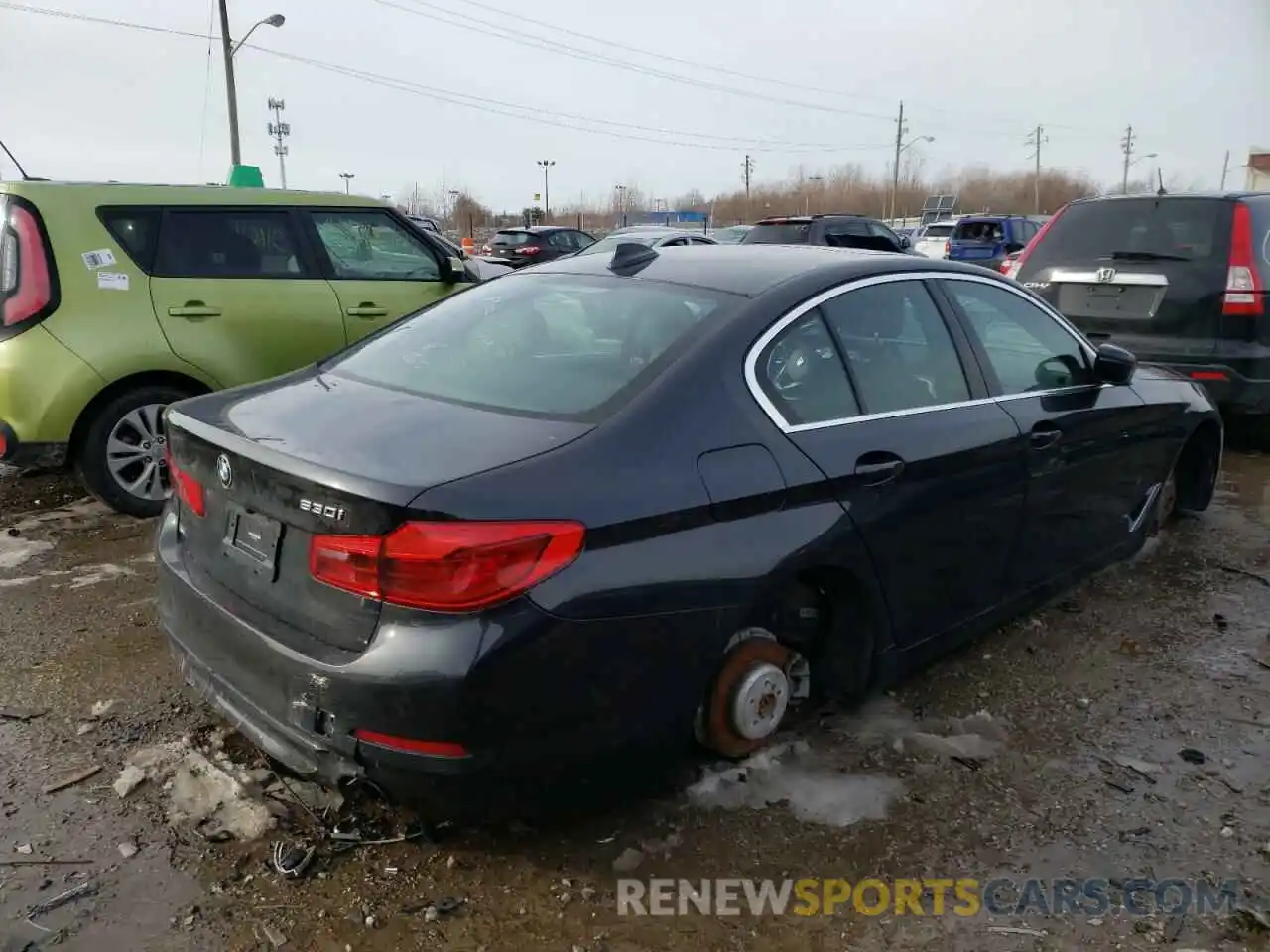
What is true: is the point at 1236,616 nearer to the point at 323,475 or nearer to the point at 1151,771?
the point at 1151,771

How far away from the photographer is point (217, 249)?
18.9 feet

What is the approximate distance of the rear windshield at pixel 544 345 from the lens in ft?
9.17

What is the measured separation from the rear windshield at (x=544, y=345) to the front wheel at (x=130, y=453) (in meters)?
2.41

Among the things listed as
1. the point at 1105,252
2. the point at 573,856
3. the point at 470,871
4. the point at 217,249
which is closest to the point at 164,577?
the point at 470,871

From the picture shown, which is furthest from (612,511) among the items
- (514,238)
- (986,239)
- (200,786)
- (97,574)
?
(514,238)

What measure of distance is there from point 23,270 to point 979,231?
21932 millimetres

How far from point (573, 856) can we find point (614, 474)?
106 centimetres

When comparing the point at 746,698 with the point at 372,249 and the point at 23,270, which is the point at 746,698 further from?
the point at 372,249

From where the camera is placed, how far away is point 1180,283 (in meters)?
6.66

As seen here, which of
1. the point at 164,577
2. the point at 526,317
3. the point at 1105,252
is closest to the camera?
the point at 164,577

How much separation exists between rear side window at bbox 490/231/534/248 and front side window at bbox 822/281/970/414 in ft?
69.7

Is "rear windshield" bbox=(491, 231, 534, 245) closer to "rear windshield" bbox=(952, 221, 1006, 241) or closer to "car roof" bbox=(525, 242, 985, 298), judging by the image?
"rear windshield" bbox=(952, 221, 1006, 241)

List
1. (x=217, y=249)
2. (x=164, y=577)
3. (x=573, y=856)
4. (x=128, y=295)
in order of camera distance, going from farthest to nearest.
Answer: (x=217, y=249), (x=128, y=295), (x=164, y=577), (x=573, y=856)

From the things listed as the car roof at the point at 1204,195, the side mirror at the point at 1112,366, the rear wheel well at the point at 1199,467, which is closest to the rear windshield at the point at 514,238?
the car roof at the point at 1204,195
